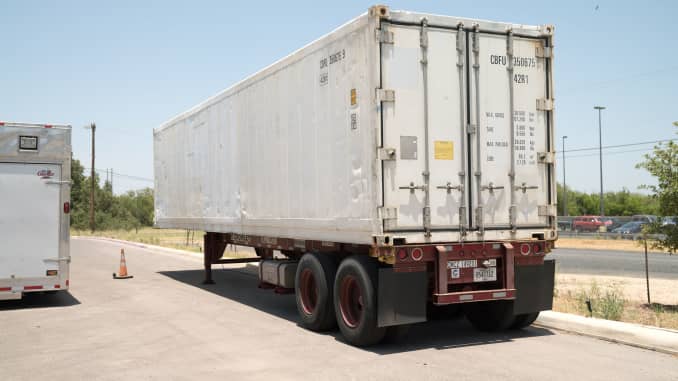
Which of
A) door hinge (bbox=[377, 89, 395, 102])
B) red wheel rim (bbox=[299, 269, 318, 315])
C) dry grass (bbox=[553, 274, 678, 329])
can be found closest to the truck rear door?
door hinge (bbox=[377, 89, 395, 102])

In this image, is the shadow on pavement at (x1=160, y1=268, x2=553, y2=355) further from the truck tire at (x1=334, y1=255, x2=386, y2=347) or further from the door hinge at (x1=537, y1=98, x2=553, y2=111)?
the door hinge at (x1=537, y1=98, x2=553, y2=111)

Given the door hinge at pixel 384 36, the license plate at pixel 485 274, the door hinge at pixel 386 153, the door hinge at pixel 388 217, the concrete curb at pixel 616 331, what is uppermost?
the door hinge at pixel 384 36

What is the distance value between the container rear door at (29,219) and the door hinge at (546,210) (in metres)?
8.43

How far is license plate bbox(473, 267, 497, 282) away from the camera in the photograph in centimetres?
829

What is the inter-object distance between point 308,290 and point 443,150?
9.98 feet

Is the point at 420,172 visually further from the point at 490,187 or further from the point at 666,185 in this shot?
the point at 666,185

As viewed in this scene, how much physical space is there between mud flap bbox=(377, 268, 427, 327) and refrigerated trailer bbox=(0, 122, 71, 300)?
22.4ft

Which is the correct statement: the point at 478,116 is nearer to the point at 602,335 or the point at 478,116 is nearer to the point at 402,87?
the point at 402,87

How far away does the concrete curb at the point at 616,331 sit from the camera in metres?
7.68

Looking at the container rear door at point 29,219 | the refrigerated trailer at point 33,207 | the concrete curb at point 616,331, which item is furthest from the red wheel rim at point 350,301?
the container rear door at point 29,219

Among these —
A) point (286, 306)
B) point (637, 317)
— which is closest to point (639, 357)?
point (637, 317)

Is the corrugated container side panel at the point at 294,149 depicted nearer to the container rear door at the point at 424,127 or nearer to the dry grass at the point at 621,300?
the container rear door at the point at 424,127

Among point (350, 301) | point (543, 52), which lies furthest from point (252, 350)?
point (543, 52)

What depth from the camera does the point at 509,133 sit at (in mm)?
8789
